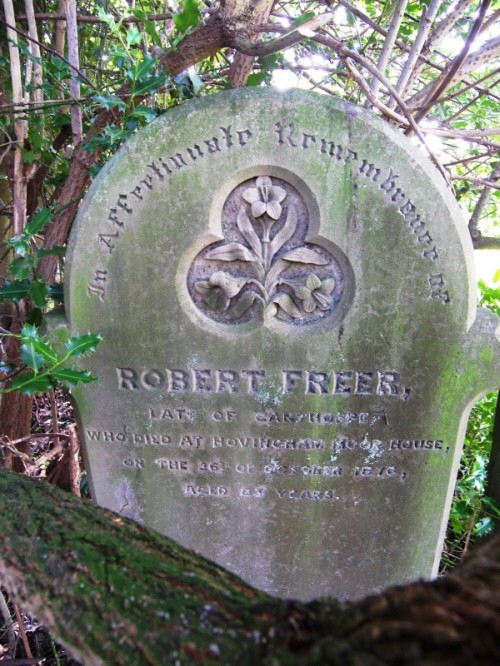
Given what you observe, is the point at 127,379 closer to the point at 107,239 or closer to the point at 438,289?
A: the point at 107,239

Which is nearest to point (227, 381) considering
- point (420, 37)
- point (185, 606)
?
point (185, 606)

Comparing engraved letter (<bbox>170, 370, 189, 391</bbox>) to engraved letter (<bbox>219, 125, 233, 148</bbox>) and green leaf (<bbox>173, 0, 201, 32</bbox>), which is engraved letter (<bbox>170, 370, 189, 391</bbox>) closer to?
engraved letter (<bbox>219, 125, 233, 148</bbox>)

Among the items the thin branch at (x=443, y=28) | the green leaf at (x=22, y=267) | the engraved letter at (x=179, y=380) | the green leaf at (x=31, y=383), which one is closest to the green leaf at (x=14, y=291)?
the green leaf at (x=22, y=267)

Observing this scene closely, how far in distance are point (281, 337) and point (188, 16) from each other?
44.7 inches

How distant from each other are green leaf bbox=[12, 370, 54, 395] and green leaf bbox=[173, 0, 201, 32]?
1.28 m

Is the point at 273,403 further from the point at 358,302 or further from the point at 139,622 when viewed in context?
the point at 139,622

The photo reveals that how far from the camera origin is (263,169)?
1.50 meters

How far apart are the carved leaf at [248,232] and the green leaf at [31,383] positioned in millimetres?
746

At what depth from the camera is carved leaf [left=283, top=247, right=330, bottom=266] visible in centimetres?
157

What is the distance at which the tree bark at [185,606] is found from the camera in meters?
0.47

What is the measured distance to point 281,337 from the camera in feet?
5.35

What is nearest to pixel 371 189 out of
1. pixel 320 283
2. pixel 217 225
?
pixel 320 283

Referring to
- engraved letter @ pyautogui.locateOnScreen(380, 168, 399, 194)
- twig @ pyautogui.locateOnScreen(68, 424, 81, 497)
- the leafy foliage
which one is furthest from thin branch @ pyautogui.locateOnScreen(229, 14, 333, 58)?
twig @ pyautogui.locateOnScreen(68, 424, 81, 497)

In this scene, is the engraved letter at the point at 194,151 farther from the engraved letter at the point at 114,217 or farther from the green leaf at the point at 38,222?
the green leaf at the point at 38,222
